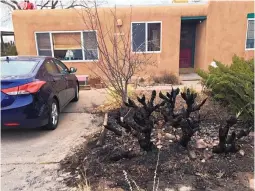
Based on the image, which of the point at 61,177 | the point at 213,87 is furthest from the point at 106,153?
the point at 213,87

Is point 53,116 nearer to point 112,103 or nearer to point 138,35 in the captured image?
point 112,103

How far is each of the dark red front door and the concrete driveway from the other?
8452 millimetres

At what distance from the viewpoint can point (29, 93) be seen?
436 cm

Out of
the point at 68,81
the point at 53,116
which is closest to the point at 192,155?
the point at 53,116

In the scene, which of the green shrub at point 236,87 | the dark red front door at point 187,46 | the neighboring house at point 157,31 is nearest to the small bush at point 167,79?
the neighboring house at point 157,31

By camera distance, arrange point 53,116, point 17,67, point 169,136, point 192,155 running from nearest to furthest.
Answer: point 192,155
point 169,136
point 17,67
point 53,116

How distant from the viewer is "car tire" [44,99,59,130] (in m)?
4.85

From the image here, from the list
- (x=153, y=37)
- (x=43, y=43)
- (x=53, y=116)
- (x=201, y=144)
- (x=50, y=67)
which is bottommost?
(x=201, y=144)

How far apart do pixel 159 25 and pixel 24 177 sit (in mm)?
9580

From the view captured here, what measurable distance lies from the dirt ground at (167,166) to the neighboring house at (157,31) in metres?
7.67

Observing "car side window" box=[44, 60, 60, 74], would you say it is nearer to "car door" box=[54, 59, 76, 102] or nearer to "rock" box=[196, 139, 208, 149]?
"car door" box=[54, 59, 76, 102]

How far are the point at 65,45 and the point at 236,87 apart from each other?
9.01 metres

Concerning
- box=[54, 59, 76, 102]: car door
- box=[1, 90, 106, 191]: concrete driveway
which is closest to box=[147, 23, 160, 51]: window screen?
box=[54, 59, 76, 102]: car door

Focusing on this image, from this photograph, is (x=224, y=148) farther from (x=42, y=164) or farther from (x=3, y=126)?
(x=3, y=126)
